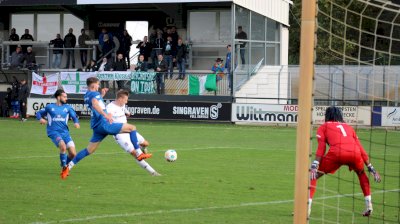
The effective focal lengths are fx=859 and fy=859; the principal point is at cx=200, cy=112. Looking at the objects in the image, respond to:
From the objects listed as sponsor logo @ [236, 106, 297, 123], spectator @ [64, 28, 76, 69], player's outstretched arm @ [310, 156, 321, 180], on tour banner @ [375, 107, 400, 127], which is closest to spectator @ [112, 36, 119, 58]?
spectator @ [64, 28, 76, 69]

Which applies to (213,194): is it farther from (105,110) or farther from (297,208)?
(297,208)

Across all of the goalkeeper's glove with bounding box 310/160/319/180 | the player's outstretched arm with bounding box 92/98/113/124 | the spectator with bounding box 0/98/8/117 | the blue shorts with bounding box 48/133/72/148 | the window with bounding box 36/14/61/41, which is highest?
the window with bounding box 36/14/61/41

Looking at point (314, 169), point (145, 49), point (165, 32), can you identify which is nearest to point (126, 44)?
point (145, 49)

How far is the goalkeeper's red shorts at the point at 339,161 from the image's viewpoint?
12055 millimetres

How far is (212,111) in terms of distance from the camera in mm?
35469

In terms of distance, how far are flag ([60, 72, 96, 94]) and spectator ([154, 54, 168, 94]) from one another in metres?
2.87

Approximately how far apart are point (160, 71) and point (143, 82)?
100 centimetres

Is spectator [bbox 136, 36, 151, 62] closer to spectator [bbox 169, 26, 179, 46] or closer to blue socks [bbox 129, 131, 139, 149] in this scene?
spectator [bbox 169, 26, 179, 46]

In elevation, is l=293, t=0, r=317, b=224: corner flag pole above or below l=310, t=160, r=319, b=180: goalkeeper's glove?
above

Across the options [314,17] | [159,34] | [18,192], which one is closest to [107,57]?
[159,34]

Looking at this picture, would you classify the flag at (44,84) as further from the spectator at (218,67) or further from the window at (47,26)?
the spectator at (218,67)

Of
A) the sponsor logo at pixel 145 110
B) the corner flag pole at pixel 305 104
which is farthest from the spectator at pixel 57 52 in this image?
the corner flag pole at pixel 305 104

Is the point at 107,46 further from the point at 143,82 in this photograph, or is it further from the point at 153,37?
the point at 143,82

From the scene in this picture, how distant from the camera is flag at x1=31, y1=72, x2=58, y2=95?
38531 mm
